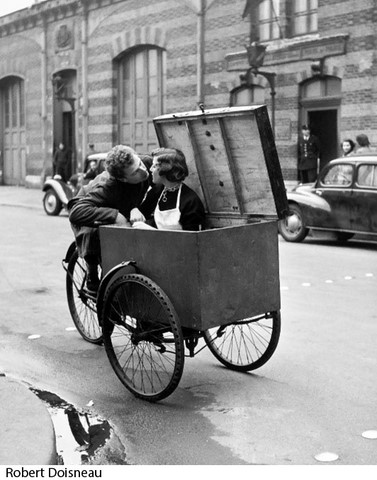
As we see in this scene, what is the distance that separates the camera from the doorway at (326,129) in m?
19.1

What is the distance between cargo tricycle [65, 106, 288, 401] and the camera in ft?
14.8

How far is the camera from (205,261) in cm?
447

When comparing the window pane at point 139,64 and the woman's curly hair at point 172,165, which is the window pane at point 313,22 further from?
the woman's curly hair at point 172,165

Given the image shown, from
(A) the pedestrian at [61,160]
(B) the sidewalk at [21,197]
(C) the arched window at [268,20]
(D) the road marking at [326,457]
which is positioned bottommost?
(D) the road marking at [326,457]

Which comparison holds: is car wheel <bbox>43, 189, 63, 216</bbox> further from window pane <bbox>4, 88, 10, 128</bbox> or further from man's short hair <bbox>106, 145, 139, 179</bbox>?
man's short hair <bbox>106, 145, 139, 179</bbox>

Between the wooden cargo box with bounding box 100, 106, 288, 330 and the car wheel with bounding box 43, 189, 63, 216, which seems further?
the car wheel with bounding box 43, 189, 63, 216

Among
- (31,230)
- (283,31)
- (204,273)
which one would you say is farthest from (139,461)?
(283,31)

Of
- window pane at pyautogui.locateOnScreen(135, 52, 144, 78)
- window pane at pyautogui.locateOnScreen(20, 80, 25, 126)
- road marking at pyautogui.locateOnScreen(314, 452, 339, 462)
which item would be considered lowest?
road marking at pyautogui.locateOnScreen(314, 452, 339, 462)

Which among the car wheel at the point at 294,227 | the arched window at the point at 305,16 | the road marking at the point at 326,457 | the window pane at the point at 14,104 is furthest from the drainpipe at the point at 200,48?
the road marking at the point at 326,457

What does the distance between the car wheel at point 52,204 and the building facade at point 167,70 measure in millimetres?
4844

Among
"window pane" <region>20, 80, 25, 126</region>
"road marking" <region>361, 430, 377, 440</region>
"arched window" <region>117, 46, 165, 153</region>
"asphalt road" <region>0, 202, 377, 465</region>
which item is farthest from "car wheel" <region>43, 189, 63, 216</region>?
"road marking" <region>361, 430, 377, 440</region>

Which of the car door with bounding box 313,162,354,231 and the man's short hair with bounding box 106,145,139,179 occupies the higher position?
the man's short hair with bounding box 106,145,139,179

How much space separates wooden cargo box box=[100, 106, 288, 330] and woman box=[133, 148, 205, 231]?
270 mm

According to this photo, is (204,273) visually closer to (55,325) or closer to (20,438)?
(20,438)
